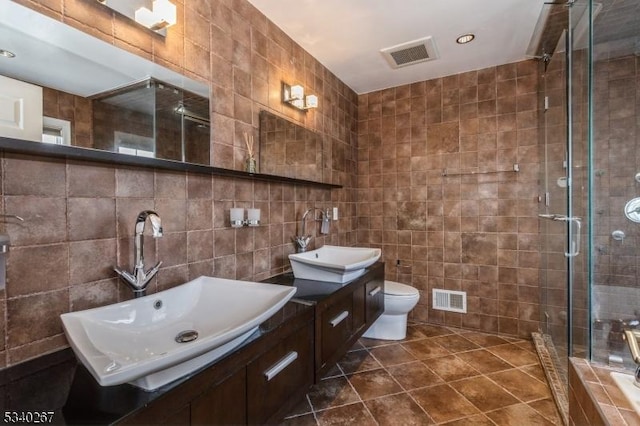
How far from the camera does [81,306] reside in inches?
43.0

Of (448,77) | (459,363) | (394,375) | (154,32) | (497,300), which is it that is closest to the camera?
(154,32)

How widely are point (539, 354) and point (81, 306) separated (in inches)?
117

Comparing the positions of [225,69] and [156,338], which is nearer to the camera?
[156,338]

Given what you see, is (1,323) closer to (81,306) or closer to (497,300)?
(81,306)

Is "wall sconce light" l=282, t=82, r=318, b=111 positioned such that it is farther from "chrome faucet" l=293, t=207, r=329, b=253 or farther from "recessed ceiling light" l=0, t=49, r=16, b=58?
"recessed ceiling light" l=0, t=49, r=16, b=58

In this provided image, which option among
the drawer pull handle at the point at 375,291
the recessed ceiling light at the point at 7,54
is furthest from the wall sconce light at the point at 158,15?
the drawer pull handle at the point at 375,291

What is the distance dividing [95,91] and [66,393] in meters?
1.01

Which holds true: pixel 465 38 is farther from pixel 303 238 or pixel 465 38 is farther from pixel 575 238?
pixel 303 238

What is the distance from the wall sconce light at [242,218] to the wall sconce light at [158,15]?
91 centimetres

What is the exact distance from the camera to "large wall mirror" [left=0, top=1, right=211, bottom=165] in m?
0.96

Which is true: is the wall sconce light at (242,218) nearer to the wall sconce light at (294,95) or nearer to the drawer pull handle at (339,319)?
the drawer pull handle at (339,319)

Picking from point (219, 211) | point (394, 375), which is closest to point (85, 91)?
point (219, 211)

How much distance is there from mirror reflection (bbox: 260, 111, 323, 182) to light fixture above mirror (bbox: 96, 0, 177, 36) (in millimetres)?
728

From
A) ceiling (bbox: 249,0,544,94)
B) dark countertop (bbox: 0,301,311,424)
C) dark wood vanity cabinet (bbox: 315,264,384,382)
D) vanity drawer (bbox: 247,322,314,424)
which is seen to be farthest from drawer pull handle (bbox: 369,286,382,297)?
ceiling (bbox: 249,0,544,94)
